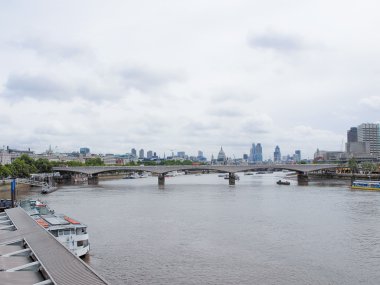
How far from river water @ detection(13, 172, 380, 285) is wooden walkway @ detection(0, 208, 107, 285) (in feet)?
10.7

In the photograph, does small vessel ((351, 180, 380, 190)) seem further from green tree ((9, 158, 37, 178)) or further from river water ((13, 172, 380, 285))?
green tree ((9, 158, 37, 178))

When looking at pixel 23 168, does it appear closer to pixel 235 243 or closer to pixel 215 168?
pixel 215 168

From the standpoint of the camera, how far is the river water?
19.8 meters

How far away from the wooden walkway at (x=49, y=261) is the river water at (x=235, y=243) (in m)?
3.25

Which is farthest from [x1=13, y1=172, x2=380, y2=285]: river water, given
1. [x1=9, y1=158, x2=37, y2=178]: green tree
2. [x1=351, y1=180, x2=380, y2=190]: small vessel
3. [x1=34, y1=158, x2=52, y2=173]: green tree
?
[x1=34, y1=158, x2=52, y2=173]: green tree

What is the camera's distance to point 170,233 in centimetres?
2959

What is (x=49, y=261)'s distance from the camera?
15125 mm

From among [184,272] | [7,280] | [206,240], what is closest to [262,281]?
[184,272]

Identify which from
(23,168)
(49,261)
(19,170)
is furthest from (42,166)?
(49,261)

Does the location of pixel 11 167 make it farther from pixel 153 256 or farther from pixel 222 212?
pixel 153 256

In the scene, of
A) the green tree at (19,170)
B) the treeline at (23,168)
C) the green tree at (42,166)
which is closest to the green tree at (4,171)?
the treeline at (23,168)

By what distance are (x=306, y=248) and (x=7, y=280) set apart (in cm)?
1654

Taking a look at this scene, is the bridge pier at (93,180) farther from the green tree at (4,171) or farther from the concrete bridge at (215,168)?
the green tree at (4,171)

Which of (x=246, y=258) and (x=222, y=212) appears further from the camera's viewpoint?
(x=222, y=212)
